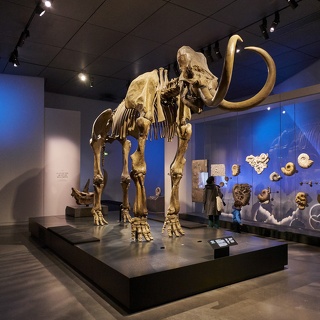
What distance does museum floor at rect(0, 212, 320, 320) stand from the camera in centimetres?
333

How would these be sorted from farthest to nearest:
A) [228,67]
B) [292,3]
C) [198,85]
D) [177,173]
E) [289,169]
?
[289,169], [292,3], [177,173], [198,85], [228,67]

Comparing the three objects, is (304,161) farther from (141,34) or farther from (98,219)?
(98,219)

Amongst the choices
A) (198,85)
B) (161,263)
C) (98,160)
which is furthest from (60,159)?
(161,263)

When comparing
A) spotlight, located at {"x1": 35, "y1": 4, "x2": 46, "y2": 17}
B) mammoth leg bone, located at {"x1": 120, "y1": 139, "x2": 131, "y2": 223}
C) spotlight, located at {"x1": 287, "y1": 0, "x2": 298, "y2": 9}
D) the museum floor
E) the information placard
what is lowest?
the museum floor

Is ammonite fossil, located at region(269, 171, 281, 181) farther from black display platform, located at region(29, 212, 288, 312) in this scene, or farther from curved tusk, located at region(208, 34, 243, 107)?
curved tusk, located at region(208, 34, 243, 107)

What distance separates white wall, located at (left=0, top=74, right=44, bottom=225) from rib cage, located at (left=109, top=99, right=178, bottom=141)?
3.99 metres

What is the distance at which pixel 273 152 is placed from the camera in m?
8.33

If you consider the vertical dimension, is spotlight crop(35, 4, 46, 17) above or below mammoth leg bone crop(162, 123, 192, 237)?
above

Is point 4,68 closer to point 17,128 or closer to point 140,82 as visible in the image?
point 17,128

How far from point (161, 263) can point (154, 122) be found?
2.57 metres

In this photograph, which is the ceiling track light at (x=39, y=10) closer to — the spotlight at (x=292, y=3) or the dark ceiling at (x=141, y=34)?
the dark ceiling at (x=141, y=34)

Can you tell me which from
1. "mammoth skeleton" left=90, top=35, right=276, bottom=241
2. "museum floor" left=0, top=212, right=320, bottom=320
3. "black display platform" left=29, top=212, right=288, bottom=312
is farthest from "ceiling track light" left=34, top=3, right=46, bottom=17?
"museum floor" left=0, top=212, right=320, bottom=320

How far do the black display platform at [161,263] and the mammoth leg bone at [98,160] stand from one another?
4.22 feet

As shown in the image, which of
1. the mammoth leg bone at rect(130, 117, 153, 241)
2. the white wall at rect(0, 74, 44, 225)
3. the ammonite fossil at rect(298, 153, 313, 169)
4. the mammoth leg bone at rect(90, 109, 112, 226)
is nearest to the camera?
the mammoth leg bone at rect(130, 117, 153, 241)
